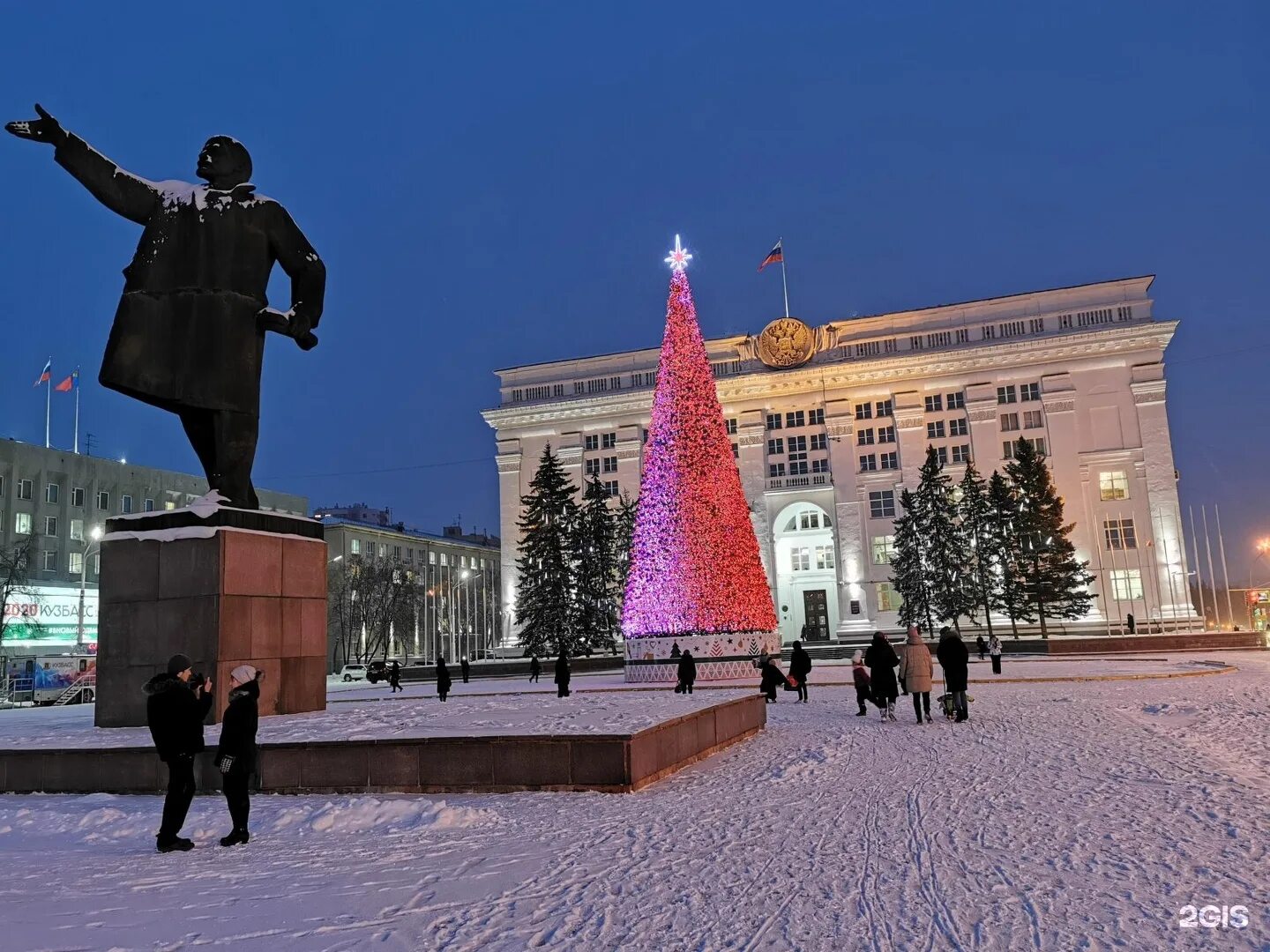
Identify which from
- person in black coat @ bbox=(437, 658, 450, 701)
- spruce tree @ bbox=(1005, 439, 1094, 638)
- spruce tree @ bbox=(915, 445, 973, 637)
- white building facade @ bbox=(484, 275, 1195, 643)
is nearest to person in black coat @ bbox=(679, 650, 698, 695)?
person in black coat @ bbox=(437, 658, 450, 701)

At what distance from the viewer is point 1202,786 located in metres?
9.07

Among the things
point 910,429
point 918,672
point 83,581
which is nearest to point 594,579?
point 910,429

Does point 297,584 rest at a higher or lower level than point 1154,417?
lower

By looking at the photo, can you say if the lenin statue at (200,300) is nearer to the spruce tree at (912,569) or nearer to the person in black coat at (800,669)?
the person in black coat at (800,669)

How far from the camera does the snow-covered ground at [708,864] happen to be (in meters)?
5.05

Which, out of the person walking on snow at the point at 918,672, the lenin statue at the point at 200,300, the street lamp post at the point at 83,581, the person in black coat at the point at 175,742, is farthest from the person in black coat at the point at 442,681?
the person in black coat at the point at 175,742

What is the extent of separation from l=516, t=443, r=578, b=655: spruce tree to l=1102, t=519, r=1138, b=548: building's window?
103 feet

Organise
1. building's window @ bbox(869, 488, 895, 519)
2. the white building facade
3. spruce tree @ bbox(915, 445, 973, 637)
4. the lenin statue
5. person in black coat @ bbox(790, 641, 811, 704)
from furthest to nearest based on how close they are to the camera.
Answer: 1. building's window @ bbox(869, 488, 895, 519)
2. the white building facade
3. spruce tree @ bbox(915, 445, 973, 637)
4. person in black coat @ bbox(790, 641, 811, 704)
5. the lenin statue

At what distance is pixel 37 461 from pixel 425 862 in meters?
63.9

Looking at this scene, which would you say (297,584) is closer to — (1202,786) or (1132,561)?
(1202,786)

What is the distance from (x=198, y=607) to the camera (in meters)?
11.6

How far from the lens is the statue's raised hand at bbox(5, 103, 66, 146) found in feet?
39.6

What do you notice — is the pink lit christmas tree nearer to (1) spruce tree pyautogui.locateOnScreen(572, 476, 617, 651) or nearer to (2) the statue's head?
(2) the statue's head

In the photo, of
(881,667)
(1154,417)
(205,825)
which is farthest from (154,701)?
(1154,417)
